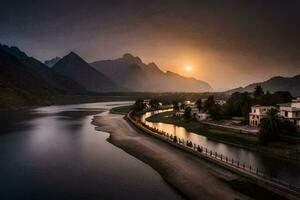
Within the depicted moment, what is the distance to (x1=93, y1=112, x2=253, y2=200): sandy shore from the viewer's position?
39.1 metres

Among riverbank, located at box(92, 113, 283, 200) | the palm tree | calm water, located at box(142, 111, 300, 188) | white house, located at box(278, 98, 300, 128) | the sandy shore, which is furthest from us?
white house, located at box(278, 98, 300, 128)

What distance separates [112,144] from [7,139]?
3336 centimetres

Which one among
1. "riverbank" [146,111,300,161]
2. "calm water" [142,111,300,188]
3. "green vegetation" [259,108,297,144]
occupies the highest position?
"green vegetation" [259,108,297,144]

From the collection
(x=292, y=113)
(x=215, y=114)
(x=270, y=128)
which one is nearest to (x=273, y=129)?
(x=270, y=128)

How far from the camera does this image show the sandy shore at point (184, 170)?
39094mm

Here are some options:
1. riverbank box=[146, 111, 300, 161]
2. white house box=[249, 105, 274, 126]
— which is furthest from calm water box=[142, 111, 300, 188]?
white house box=[249, 105, 274, 126]

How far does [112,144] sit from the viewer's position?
77062mm

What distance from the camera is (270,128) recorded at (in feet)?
221

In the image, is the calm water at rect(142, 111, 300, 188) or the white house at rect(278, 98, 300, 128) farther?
the white house at rect(278, 98, 300, 128)

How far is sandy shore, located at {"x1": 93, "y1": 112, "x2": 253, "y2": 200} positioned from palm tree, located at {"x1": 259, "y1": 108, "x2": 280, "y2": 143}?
65.2ft

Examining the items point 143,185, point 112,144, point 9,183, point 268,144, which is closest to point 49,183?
point 9,183

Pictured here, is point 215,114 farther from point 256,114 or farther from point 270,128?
point 270,128

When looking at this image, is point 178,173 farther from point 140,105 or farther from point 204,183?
point 140,105

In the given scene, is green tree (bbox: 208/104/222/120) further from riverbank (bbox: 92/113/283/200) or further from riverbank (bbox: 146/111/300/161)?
riverbank (bbox: 92/113/283/200)
